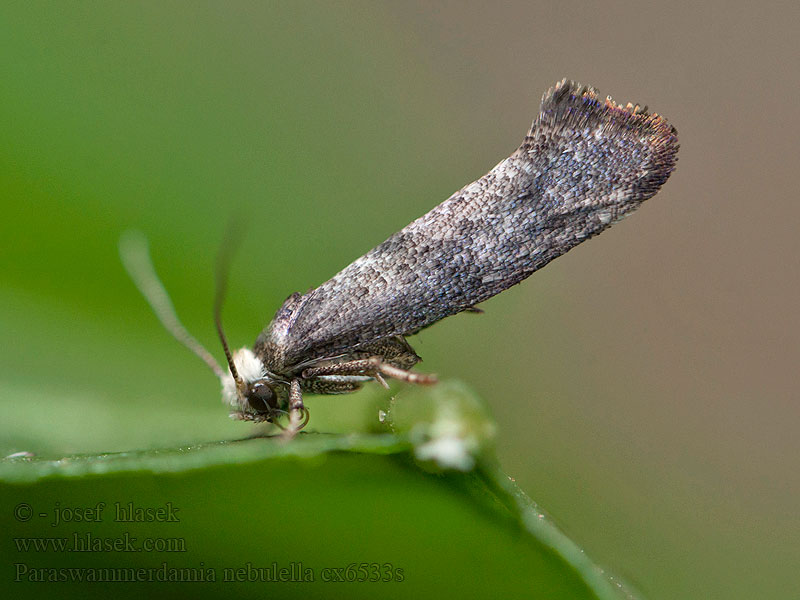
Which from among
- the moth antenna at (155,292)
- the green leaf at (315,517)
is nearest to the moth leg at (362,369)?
the moth antenna at (155,292)

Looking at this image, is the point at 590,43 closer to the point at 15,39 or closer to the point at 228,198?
the point at 228,198

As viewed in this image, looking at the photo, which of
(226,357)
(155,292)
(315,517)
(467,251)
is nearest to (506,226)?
(467,251)

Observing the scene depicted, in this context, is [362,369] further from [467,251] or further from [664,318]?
[664,318]

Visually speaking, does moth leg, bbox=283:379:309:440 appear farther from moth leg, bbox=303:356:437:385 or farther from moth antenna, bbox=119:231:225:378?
moth antenna, bbox=119:231:225:378

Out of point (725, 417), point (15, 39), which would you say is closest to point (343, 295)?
point (15, 39)

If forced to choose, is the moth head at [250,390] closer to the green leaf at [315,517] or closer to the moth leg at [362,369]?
the moth leg at [362,369]

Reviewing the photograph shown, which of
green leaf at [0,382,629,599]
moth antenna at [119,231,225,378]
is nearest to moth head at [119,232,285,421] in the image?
moth antenna at [119,231,225,378]

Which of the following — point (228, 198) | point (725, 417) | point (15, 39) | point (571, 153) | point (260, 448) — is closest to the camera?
point (260, 448)
